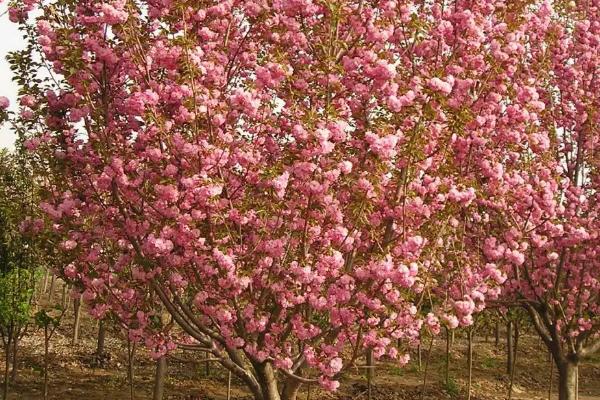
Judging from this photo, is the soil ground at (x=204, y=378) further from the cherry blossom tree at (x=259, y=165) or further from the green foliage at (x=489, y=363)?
the cherry blossom tree at (x=259, y=165)

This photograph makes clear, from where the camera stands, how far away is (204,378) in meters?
20.0

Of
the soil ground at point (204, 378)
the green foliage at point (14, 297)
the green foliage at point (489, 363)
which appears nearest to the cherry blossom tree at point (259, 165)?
the green foliage at point (14, 297)

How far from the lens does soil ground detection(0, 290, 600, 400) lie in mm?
17672

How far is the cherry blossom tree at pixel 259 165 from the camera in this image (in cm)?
748

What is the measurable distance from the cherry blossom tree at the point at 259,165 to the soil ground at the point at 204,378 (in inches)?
308

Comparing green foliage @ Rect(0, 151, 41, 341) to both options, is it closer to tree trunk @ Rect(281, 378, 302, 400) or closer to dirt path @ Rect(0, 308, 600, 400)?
dirt path @ Rect(0, 308, 600, 400)

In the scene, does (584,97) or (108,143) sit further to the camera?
(584,97)

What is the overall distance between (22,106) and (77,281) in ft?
7.83

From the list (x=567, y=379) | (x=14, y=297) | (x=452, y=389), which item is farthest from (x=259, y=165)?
(x=452, y=389)

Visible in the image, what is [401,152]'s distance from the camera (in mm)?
7824

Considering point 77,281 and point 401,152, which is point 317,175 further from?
point 77,281

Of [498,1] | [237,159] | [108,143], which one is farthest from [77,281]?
[498,1]

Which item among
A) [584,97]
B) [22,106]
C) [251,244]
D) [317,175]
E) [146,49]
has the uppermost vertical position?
Answer: [584,97]

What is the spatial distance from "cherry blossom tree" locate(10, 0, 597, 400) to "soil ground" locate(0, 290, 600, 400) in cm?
782
